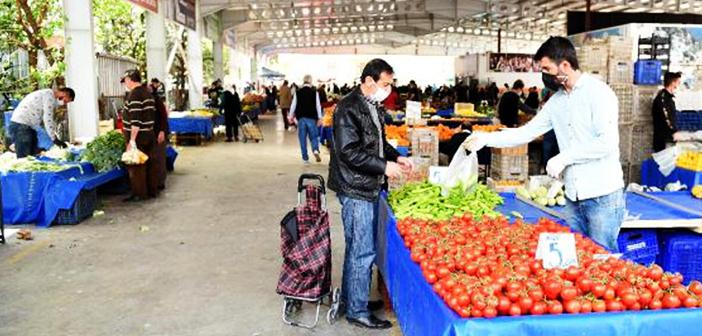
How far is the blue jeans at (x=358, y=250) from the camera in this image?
3.97 meters

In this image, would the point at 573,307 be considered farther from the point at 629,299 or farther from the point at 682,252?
the point at 682,252

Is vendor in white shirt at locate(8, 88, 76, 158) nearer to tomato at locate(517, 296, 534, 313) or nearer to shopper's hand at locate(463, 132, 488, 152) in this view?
shopper's hand at locate(463, 132, 488, 152)

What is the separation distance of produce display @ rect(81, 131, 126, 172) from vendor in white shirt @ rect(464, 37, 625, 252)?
6.08m

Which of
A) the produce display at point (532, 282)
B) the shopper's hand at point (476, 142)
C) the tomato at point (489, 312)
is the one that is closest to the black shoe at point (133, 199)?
the shopper's hand at point (476, 142)

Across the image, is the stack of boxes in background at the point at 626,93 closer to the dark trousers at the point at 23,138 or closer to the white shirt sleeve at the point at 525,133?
the white shirt sleeve at the point at 525,133

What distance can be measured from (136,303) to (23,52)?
9.95 m

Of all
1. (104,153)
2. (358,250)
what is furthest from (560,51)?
(104,153)

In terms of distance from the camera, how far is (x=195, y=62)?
20766 mm

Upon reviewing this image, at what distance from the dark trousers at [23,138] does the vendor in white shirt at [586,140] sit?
732 cm

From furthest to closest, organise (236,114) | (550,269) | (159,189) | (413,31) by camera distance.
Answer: (413,31)
(236,114)
(159,189)
(550,269)

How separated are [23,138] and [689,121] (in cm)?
924

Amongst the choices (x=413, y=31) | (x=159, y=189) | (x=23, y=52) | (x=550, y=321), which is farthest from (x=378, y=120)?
(x=413, y=31)

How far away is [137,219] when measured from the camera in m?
7.45

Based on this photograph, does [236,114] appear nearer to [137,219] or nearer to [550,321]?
[137,219]
